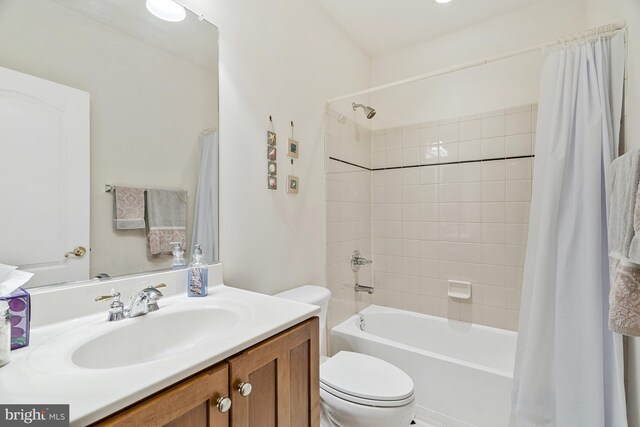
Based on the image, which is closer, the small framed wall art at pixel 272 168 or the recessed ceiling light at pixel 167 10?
the recessed ceiling light at pixel 167 10

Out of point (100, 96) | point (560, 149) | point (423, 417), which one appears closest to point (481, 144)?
point (560, 149)

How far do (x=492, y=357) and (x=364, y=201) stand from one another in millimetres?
1462

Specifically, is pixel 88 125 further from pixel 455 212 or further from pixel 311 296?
pixel 455 212

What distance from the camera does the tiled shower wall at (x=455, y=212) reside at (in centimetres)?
204

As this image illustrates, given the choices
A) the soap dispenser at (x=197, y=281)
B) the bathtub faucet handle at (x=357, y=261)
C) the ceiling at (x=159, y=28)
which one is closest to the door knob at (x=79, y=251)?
the soap dispenser at (x=197, y=281)

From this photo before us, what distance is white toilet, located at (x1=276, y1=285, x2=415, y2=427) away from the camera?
1.27 m

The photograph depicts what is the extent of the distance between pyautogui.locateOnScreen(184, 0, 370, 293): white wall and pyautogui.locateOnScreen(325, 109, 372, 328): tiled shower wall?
0.39 ft

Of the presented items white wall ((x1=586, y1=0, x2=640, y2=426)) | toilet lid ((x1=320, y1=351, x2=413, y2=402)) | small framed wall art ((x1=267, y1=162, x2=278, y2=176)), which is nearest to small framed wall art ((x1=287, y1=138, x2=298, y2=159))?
small framed wall art ((x1=267, y1=162, x2=278, y2=176))

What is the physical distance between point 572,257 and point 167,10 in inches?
80.5

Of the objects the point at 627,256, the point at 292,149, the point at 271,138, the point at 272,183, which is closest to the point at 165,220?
the point at 272,183

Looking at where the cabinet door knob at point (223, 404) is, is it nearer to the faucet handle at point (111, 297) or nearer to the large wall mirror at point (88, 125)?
the faucet handle at point (111, 297)

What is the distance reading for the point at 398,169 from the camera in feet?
A: 8.20

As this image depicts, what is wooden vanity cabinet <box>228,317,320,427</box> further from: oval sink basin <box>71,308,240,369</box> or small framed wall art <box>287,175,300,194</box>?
small framed wall art <box>287,175,300,194</box>

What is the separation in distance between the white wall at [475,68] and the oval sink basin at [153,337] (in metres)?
2.16
